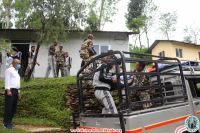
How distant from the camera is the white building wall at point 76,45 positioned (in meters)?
19.3

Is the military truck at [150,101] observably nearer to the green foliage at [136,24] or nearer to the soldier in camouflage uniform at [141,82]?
the soldier in camouflage uniform at [141,82]

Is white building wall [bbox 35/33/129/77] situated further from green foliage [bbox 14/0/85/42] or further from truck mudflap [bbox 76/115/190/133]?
truck mudflap [bbox 76/115/190/133]

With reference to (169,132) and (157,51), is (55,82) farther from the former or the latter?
(157,51)

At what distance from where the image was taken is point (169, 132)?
239 inches

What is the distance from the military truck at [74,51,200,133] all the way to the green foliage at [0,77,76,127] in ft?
10.7

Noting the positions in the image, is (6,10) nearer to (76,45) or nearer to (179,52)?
(76,45)

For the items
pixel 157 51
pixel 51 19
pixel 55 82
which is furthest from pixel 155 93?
pixel 157 51

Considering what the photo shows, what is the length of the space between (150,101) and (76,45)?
45.9ft

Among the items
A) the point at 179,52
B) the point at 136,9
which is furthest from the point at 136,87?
the point at 136,9

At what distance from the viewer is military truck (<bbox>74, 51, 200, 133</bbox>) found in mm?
5523

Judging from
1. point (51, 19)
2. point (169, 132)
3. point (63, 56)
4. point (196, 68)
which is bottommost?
point (169, 132)

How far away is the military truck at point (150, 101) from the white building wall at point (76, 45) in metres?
11.8

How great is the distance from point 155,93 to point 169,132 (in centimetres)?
77

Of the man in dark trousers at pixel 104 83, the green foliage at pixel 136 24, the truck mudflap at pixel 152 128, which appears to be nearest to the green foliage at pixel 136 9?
the green foliage at pixel 136 24
